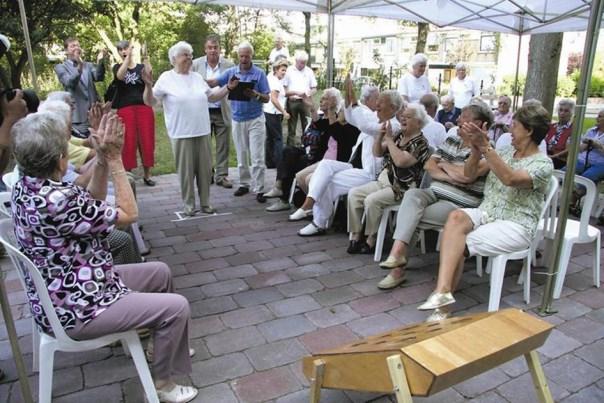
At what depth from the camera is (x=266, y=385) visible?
7.03 feet

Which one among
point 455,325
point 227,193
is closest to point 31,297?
point 455,325

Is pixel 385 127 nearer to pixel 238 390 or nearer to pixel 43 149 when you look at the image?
pixel 238 390

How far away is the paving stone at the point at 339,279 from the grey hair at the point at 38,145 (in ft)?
6.36

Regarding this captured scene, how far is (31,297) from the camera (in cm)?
185

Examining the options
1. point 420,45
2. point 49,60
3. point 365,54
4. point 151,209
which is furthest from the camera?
point 365,54

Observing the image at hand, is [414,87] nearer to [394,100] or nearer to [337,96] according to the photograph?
[337,96]

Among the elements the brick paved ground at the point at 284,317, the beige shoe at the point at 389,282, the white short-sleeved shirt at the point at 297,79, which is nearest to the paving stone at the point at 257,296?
the brick paved ground at the point at 284,317

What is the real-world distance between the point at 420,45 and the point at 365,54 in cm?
2916

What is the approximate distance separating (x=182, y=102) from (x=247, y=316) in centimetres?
235

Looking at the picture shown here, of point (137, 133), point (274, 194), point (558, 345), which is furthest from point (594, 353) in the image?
point (137, 133)

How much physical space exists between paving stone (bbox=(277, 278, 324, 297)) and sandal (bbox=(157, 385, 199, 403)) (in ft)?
3.62

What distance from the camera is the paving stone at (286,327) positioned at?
8.43 feet

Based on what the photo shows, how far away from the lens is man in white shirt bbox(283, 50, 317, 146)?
671 cm

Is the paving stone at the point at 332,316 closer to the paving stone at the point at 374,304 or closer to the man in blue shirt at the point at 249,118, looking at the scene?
the paving stone at the point at 374,304
